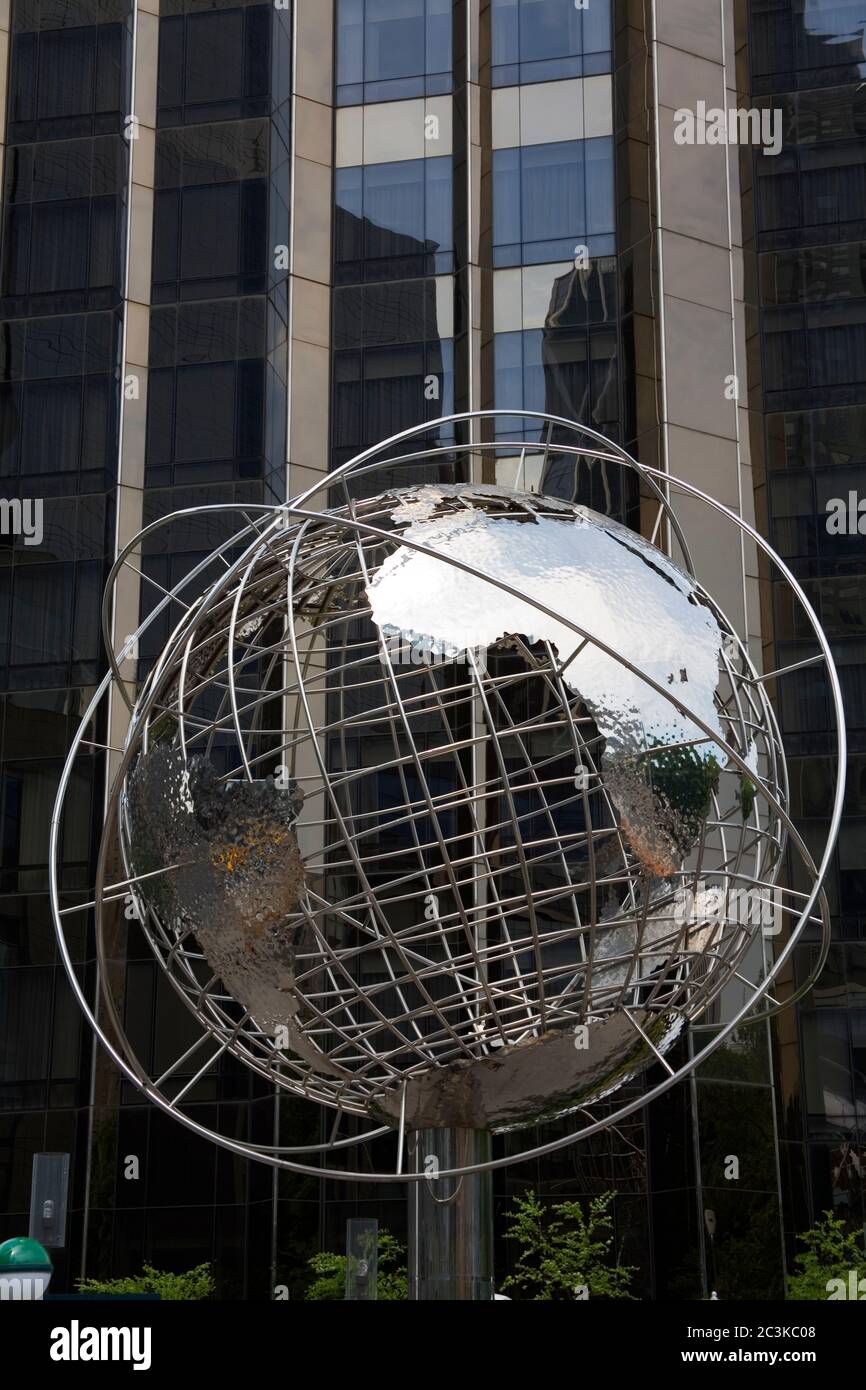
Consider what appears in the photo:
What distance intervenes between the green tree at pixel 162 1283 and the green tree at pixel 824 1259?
331 inches

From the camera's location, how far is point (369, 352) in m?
28.9

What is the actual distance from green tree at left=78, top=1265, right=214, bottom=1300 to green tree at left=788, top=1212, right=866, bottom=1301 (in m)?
8.41

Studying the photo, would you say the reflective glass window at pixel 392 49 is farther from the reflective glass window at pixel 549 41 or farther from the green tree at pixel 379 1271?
the green tree at pixel 379 1271

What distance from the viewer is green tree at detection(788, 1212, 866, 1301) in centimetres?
2442

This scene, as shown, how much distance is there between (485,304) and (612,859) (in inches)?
879

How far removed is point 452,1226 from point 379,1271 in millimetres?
19660

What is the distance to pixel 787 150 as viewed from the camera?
29.0 metres

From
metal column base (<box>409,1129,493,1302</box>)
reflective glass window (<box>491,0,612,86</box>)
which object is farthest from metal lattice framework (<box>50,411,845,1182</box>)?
reflective glass window (<box>491,0,612,86</box>)

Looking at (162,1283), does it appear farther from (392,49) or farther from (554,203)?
(392,49)

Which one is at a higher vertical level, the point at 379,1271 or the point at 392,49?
the point at 392,49

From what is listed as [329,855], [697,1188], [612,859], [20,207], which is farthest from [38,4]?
[612,859]

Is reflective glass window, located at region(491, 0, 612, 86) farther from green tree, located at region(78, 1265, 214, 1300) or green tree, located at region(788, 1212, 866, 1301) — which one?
green tree, located at region(78, 1265, 214, 1300)

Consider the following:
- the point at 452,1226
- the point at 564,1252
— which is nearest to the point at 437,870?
the point at 452,1226
